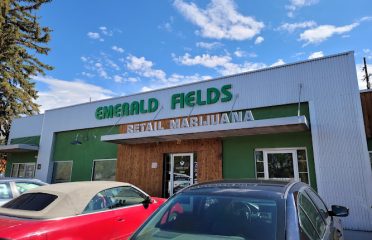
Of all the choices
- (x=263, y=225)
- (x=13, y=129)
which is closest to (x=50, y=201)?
(x=263, y=225)

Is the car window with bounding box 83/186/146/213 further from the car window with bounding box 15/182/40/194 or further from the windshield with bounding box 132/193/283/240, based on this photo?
the car window with bounding box 15/182/40/194

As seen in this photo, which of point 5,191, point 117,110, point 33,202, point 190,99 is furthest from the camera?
point 117,110

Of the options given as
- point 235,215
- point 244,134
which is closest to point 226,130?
point 244,134

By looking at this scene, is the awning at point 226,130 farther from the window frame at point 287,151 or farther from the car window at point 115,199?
the car window at point 115,199

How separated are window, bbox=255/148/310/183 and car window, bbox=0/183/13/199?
8.18 metres

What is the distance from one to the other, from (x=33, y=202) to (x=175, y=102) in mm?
9391

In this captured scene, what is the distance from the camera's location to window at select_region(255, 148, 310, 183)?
10560mm

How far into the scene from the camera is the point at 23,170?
773 inches

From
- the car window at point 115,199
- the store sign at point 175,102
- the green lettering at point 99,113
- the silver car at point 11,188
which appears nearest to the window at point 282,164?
the store sign at point 175,102

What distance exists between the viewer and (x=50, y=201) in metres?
4.92

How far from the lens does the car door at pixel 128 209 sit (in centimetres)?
545

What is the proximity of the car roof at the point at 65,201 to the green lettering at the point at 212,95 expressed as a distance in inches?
313

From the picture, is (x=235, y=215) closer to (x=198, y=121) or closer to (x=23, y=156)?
(x=198, y=121)

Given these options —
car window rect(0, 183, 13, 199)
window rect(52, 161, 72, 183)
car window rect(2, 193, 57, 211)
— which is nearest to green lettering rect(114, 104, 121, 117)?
window rect(52, 161, 72, 183)
